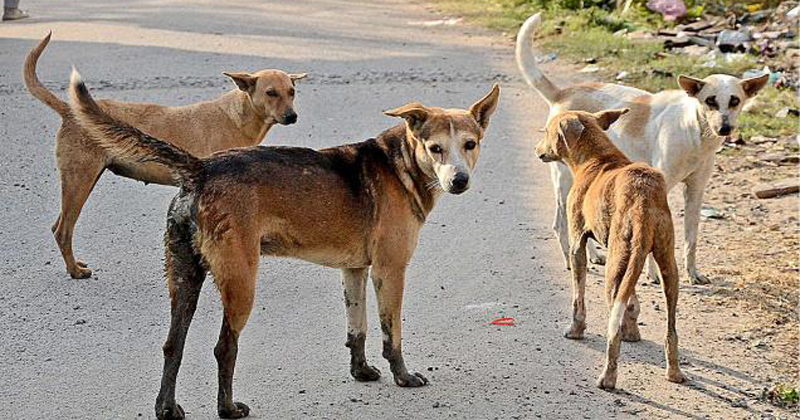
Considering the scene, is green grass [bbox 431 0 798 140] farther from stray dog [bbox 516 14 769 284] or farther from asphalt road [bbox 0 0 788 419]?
stray dog [bbox 516 14 769 284]

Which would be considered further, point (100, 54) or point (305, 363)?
point (100, 54)

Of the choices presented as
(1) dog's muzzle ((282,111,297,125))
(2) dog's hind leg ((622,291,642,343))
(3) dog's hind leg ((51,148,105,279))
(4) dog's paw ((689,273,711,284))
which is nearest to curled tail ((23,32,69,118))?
(3) dog's hind leg ((51,148,105,279))

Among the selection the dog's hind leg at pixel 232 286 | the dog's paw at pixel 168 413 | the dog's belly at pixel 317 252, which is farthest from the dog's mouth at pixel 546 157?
the dog's paw at pixel 168 413

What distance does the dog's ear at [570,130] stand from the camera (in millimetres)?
6367

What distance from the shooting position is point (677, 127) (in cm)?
725

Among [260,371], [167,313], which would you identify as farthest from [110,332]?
[260,371]

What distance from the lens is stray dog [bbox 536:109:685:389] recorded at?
220 inches

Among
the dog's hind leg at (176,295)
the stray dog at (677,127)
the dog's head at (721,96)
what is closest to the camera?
the dog's hind leg at (176,295)

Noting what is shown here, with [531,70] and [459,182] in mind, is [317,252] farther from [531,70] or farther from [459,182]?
[531,70]

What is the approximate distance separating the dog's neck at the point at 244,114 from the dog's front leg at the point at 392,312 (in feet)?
8.55

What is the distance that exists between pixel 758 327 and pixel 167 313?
10.4 feet

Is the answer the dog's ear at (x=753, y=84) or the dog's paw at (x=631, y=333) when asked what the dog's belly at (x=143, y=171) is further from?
the dog's ear at (x=753, y=84)

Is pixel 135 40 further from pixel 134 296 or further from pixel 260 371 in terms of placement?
pixel 260 371

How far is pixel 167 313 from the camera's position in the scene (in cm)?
665
